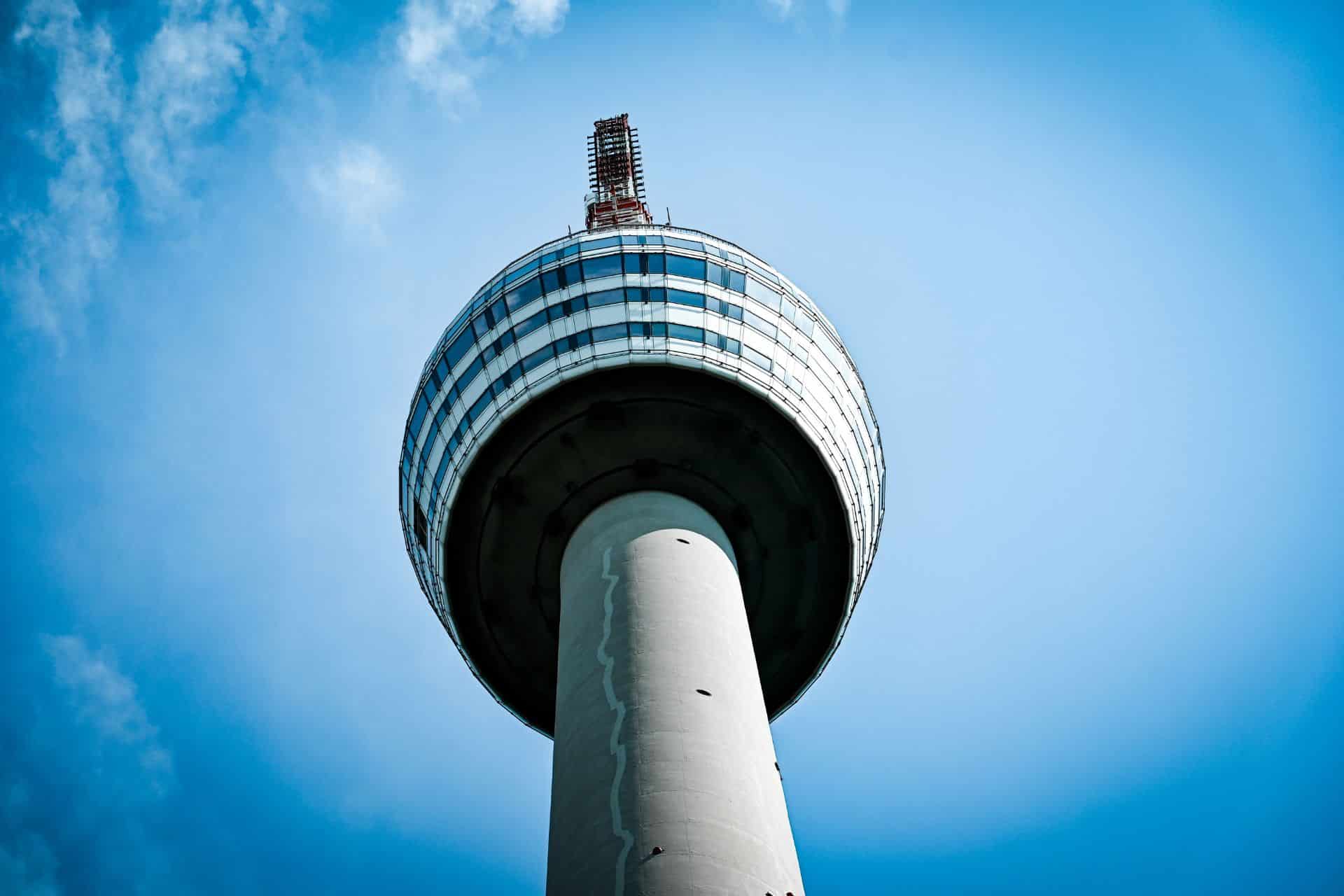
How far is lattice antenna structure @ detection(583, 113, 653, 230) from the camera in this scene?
37062 millimetres

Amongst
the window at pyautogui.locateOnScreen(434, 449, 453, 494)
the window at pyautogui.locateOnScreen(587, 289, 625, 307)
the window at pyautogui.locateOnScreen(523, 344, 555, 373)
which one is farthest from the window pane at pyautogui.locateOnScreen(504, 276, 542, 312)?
the window at pyautogui.locateOnScreen(434, 449, 453, 494)

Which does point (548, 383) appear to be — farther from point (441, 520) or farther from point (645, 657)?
point (645, 657)

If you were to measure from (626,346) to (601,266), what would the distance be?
329 cm

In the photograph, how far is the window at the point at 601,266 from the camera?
83.6ft

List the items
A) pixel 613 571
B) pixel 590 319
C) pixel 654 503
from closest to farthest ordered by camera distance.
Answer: pixel 613 571
pixel 654 503
pixel 590 319

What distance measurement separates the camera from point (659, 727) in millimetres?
16547

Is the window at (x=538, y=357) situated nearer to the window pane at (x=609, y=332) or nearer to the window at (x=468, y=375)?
the window pane at (x=609, y=332)

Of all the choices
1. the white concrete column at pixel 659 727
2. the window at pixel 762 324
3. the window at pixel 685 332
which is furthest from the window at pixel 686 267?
the white concrete column at pixel 659 727

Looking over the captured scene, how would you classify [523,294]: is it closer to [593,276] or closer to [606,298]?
[593,276]

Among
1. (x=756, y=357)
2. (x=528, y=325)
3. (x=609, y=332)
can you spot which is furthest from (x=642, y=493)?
(x=528, y=325)

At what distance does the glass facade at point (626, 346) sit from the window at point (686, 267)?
39 mm

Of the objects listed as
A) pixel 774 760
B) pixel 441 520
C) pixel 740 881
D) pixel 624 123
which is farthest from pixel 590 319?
pixel 624 123

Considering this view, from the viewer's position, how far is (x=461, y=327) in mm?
26594

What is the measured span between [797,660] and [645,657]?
381 inches
